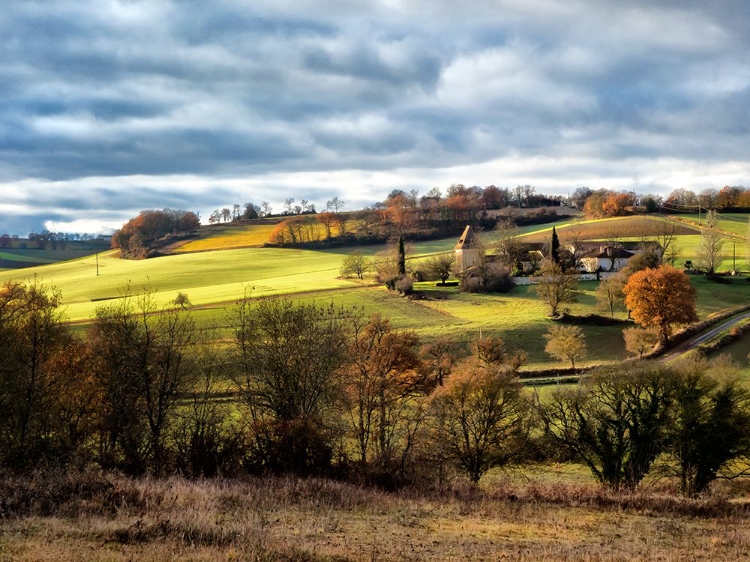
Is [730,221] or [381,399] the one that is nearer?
[381,399]

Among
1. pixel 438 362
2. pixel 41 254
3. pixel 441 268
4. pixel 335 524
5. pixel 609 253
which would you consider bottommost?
pixel 438 362

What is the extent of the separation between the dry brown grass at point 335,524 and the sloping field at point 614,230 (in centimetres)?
9441

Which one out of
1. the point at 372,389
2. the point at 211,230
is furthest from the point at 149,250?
the point at 372,389

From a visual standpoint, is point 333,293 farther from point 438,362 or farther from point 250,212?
point 250,212

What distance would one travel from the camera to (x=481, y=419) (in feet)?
96.2

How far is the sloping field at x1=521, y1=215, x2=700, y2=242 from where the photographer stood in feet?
377

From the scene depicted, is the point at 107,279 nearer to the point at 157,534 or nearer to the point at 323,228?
the point at 323,228

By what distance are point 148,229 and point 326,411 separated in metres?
143

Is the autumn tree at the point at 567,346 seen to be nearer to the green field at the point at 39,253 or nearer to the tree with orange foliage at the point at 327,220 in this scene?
the tree with orange foliage at the point at 327,220

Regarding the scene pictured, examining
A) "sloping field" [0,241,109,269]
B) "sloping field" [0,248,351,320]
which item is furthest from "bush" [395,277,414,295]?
"sloping field" [0,241,109,269]

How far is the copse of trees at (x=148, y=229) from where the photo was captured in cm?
14214

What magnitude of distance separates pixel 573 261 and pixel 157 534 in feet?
289

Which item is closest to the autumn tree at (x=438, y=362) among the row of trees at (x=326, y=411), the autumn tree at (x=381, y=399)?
the autumn tree at (x=381, y=399)

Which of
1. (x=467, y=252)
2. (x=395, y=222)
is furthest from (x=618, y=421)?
(x=395, y=222)
